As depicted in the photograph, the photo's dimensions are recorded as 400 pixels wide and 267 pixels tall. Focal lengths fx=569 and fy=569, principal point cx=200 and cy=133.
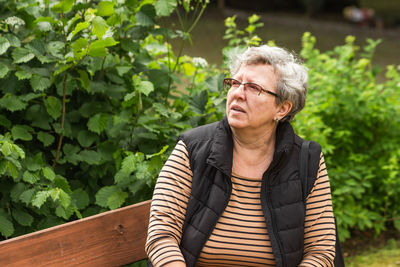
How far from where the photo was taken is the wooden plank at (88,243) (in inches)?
83.7

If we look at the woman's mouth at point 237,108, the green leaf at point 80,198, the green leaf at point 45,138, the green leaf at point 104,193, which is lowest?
the green leaf at point 80,198

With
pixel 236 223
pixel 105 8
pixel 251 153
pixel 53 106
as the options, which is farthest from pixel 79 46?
pixel 236 223

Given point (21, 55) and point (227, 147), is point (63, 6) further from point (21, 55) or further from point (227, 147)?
point (227, 147)

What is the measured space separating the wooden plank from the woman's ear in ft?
2.28

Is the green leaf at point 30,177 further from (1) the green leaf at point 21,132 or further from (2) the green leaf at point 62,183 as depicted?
(1) the green leaf at point 21,132

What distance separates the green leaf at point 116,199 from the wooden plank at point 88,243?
26 cm

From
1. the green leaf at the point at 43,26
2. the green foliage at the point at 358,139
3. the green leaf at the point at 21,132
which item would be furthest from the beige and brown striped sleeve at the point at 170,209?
the green foliage at the point at 358,139

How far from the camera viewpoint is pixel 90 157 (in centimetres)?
285

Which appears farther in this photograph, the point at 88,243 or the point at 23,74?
the point at 23,74

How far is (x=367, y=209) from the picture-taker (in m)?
4.32

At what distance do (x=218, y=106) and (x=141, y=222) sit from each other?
31.2 inches

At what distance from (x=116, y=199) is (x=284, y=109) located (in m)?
0.94

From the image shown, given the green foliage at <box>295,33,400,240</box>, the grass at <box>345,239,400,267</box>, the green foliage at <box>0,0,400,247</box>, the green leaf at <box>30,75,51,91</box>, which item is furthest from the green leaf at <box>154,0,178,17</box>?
the grass at <box>345,239,400,267</box>

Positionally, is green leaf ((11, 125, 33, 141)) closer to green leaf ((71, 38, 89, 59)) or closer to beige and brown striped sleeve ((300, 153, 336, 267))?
green leaf ((71, 38, 89, 59))
